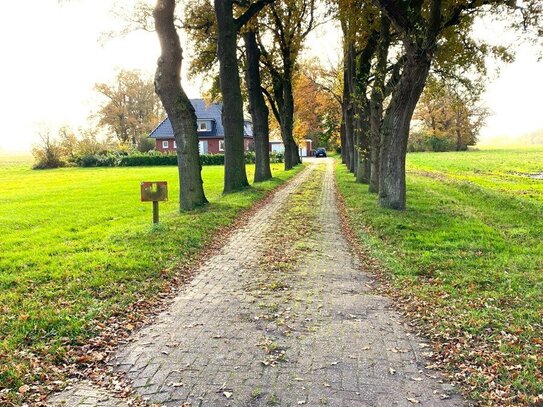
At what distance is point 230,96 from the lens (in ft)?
52.7

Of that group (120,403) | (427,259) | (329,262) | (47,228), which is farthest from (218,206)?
(120,403)

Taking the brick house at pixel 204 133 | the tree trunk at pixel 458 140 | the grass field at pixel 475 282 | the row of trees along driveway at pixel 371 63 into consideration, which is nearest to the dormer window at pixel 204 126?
the brick house at pixel 204 133

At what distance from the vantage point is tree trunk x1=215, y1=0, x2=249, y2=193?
50.6ft

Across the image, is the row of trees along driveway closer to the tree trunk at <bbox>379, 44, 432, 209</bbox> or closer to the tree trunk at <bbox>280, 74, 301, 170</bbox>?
the tree trunk at <bbox>379, 44, 432, 209</bbox>

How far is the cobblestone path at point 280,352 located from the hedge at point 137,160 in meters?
45.4

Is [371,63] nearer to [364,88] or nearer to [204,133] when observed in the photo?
[364,88]

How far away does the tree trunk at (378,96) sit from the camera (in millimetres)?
14408

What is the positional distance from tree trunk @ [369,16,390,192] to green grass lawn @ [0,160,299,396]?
4924 millimetres

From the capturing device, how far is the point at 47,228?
39.4ft

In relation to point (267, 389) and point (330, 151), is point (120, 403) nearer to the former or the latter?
point (267, 389)

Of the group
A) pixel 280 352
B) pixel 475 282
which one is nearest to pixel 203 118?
pixel 475 282

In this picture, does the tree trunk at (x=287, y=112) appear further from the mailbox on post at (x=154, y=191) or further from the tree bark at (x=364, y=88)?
the mailbox on post at (x=154, y=191)

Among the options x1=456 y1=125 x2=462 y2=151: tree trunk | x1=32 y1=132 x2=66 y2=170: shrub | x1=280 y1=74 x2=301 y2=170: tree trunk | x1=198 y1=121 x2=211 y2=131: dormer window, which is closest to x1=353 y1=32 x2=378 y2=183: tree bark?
x1=280 y1=74 x2=301 y2=170: tree trunk

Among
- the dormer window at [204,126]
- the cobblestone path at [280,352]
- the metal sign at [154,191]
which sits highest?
the dormer window at [204,126]
